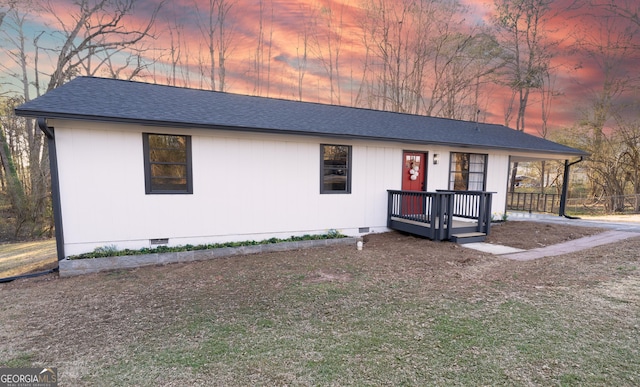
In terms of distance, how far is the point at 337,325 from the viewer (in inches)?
117

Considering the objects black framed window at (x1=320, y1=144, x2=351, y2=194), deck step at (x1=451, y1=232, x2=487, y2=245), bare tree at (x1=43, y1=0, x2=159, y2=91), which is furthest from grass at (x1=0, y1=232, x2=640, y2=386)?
bare tree at (x1=43, y1=0, x2=159, y2=91)

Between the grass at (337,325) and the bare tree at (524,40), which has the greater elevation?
the bare tree at (524,40)

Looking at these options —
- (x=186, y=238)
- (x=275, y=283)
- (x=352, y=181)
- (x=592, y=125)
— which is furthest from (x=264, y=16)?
(x=592, y=125)

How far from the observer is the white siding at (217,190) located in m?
5.04

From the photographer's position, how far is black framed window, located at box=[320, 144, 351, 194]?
22.6 feet

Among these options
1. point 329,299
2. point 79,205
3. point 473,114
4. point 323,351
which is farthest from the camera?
point 473,114

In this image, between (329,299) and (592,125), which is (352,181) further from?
(592,125)

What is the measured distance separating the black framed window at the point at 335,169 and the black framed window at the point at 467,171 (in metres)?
3.60

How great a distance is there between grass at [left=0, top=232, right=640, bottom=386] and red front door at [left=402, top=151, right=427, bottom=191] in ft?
11.3

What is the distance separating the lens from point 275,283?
4.23 metres

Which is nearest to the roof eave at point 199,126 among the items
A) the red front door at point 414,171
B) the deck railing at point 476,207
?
the red front door at point 414,171

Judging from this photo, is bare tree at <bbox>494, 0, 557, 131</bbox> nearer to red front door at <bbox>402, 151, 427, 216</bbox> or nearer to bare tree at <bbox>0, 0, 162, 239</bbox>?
red front door at <bbox>402, 151, 427, 216</bbox>

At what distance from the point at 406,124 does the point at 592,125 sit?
14.0 m

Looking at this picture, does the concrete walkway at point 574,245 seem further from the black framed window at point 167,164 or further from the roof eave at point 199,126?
the black framed window at point 167,164
